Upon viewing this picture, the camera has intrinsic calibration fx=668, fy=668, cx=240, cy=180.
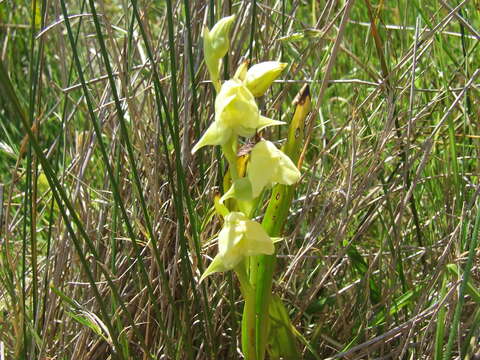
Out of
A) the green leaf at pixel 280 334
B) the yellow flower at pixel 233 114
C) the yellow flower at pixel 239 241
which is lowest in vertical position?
the green leaf at pixel 280 334

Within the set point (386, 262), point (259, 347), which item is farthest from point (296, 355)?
point (386, 262)

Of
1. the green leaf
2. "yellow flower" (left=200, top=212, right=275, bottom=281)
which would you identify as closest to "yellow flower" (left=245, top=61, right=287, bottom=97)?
"yellow flower" (left=200, top=212, right=275, bottom=281)

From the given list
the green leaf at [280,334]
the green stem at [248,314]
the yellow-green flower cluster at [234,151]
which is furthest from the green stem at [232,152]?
the green leaf at [280,334]

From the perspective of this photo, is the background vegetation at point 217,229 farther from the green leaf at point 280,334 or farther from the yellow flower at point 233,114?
the yellow flower at point 233,114

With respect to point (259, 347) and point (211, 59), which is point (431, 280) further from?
point (211, 59)

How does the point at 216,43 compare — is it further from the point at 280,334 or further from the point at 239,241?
the point at 280,334

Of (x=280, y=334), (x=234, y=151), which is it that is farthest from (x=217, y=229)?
(x=234, y=151)

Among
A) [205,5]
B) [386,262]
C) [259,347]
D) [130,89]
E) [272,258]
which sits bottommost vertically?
[386,262]

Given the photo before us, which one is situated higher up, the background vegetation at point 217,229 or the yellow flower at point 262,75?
the yellow flower at point 262,75
